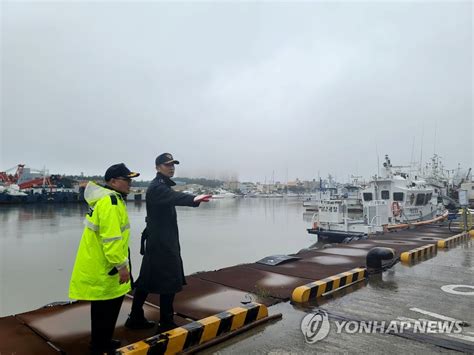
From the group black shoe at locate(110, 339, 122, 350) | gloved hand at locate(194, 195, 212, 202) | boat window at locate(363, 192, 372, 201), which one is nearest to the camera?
black shoe at locate(110, 339, 122, 350)

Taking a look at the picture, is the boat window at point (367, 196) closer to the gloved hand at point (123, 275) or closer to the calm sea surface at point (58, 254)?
the calm sea surface at point (58, 254)

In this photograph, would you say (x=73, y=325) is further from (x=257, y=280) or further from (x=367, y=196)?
(x=367, y=196)

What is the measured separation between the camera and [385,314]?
3.82 meters

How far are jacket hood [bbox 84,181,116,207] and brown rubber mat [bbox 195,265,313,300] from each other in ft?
9.20

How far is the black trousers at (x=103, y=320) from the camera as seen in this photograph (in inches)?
102

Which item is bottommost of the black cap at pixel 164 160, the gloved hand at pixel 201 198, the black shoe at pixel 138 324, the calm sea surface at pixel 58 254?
the calm sea surface at pixel 58 254

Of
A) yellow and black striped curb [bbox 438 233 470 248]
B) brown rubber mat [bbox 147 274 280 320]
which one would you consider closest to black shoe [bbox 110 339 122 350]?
brown rubber mat [bbox 147 274 280 320]

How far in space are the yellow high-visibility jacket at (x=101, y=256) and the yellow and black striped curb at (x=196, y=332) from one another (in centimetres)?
49

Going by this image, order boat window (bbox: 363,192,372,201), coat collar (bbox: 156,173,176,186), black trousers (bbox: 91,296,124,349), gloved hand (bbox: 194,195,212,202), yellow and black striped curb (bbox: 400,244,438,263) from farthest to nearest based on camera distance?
boat window (bbox: 363,192,372,201)
yellow and black striped curb (bbox: 400,244,438,263)
coat collar (bbox: 156,173,176,186)
gloved hand (bbox: 194,195,212,202)
black trousers (bbox: 91,296,124,349)

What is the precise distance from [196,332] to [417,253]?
6281mm

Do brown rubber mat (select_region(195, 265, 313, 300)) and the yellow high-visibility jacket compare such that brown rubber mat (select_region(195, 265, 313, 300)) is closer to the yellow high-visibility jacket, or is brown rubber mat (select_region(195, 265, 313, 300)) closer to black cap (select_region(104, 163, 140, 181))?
the yellow high-visibility jacket

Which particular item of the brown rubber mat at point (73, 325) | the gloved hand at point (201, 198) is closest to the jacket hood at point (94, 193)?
the gloved hand at point (201, 198)

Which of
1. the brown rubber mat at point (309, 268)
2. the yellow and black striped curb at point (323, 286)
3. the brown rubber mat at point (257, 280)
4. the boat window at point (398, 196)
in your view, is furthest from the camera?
the boat window at point (398, 196)

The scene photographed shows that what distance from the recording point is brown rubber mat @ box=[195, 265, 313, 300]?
473 centimetres
